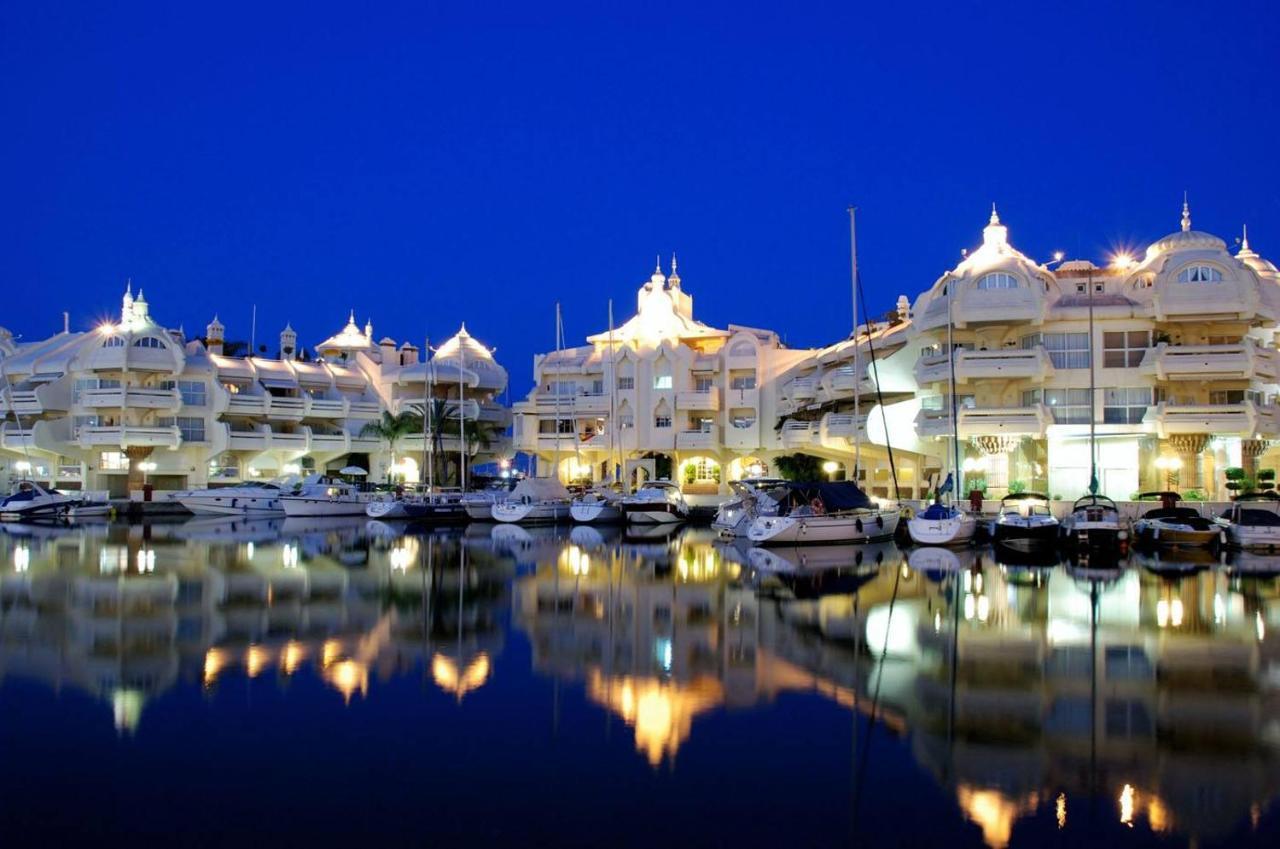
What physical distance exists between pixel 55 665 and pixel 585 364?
59.7 m

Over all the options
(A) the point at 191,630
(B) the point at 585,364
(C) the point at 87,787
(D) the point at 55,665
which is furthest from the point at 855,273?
(C) the point at 87,787

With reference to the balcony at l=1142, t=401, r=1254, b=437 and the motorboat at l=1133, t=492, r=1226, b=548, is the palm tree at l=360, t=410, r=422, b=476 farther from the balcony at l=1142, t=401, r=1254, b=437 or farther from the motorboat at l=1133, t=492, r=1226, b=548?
the motorboat at l=1133, t=492, r=1226, b=548

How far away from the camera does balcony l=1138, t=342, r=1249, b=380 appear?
45031 mm

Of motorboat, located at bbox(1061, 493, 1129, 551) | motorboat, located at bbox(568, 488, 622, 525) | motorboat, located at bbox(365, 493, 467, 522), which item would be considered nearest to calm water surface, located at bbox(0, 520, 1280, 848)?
motorboat, located at bbox(1061, 493, 1129, 551)

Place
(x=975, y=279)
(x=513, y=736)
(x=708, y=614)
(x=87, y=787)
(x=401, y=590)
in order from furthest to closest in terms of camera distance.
Result: (x=975, y=279)
(x=401, y=590)
(x=708, y=614)
(x=513, y=736)
(x=87, y=787)

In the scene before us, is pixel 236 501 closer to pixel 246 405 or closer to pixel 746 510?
pixel 246 405

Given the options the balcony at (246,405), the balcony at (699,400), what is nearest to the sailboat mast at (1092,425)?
the balcony at (699,400)

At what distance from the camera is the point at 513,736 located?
12.3 m

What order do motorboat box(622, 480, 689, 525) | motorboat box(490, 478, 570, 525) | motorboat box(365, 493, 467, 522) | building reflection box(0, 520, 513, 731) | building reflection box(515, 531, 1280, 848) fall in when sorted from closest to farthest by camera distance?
building reflection box(515, 531, 1280, 848), building reflection box(0, 520, 513, 731), motorboat box(622, 480, 689, 525), motorboat box(490, 478, 570, 525), motorboat box(365, 493, 467, 522)

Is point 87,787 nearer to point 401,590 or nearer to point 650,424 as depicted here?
point 401,590

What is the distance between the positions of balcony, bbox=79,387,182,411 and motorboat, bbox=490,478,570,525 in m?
26.2

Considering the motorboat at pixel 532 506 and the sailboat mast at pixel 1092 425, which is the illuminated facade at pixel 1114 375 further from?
the motorboat at pixel 532 506

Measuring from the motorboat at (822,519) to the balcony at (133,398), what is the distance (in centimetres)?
4429

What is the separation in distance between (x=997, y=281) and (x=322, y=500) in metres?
38.3
